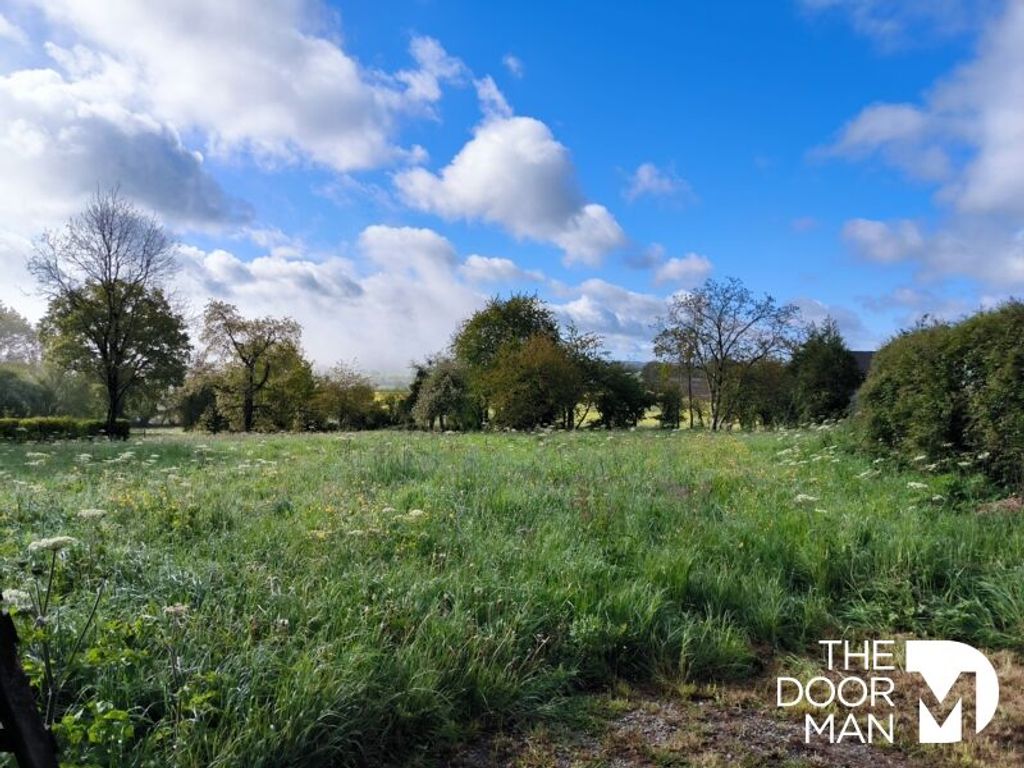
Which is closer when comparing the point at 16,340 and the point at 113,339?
the point at 113,339

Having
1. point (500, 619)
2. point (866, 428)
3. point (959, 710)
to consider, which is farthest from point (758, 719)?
point (866, 428)

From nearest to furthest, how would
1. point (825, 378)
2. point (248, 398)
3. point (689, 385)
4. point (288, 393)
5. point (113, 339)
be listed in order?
point (825, 378) < point (113, 339) < point (689, 385) < point (248, 398) < point (288, 393)

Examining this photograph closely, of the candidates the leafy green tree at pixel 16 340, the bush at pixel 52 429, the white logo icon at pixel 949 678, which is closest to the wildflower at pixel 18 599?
the white logo icon at pixel 949 678

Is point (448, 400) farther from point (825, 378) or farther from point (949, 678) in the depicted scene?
point (949, 678)

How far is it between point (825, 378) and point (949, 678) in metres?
23.6

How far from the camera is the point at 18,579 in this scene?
359cm

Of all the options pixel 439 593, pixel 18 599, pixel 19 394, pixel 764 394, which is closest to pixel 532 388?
pixel 764 394

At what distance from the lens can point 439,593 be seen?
3.96 meters

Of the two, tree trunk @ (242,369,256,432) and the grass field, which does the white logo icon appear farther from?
tree trunk @ (242,369,256,432)

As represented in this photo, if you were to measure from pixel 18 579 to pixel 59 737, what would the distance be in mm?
1768

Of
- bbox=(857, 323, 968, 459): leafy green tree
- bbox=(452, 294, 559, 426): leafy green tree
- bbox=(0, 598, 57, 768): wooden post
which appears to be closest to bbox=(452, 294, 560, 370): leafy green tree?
bbox=(452, 294, 559, 426): leafy green tree

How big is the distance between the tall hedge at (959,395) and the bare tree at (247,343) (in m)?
37.2

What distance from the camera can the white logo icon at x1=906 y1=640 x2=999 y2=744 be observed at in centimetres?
314

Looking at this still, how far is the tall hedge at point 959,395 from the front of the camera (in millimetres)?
6953
